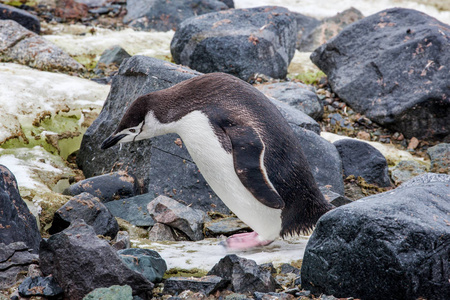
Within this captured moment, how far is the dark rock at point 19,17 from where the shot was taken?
28.6 feet

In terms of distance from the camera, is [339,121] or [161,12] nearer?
[339,121]

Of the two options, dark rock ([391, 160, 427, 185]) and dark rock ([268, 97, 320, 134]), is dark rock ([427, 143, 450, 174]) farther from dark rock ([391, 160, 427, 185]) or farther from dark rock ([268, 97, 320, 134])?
dark rock ([268, 97, 320, 134])

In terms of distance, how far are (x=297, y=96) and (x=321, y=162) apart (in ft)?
5.94

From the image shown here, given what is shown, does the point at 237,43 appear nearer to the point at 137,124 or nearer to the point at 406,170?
the point at 406,170

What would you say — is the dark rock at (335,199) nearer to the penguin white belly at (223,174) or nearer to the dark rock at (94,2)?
A: the penguin white belly at (223,174)

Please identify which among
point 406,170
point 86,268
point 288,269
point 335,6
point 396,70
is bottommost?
point 406,170

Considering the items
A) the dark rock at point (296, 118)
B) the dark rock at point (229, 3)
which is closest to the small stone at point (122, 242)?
the dark rock at point (296, 118)

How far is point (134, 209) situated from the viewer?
417 centimetres

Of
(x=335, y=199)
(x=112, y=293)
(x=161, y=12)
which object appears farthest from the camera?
(x=161, y=12)

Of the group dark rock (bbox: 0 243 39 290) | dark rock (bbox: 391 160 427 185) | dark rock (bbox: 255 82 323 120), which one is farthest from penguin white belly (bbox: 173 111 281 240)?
dark rock (bbox: 255 82 323 120)

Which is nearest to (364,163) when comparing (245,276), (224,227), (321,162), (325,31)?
(321,162)

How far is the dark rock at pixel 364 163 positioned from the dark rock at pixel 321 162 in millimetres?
471

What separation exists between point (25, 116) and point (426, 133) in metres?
4.60

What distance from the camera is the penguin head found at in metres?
3.73
